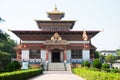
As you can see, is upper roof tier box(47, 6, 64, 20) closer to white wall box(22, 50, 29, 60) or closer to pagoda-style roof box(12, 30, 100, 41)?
pagoda-style roof box(12, 30, 100, 41)

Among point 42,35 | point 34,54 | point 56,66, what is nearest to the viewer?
point 56,66

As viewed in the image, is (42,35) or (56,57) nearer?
(42,35)

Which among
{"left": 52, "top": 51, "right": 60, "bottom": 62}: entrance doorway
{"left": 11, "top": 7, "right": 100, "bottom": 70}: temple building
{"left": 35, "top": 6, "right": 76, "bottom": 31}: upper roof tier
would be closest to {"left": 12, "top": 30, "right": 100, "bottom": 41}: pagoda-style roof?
{"left": 11, "top": 7, "right": 100, "bottom": 70}: temple building

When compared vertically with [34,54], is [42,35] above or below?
above

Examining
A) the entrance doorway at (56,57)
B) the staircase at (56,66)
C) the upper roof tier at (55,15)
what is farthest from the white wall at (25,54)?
the upper roof tier at (55,15)

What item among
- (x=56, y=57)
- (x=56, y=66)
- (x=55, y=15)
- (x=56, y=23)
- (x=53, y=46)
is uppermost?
(x=55, y=15)

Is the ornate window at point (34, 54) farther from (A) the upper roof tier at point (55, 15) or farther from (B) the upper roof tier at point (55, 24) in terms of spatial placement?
(A) the upper roof tier at point (55, 15)

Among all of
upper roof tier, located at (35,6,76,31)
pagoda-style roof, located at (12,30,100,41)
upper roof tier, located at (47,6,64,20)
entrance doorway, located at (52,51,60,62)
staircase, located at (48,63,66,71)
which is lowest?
staircase, located at (48,63,66,71)

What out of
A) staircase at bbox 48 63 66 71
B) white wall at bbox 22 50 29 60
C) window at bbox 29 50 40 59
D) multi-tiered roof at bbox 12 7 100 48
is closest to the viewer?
staircase at bbox 48 63 66 71

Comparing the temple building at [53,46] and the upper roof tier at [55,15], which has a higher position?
the upper roof tier at [55,15]

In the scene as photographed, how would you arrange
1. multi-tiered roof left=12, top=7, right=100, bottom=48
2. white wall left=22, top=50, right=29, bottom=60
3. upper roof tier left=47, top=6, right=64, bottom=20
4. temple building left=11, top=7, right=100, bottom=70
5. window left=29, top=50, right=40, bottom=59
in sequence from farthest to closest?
upper roof tier left=47, top=6, right=64, bottom=20, multi-tiered roof left=12, top=7, right=100, bottom=48, window left=29, top=50, right=40, bottom=59, white wall left=22, top=50, right=29, bottom=60, temple building left=11, top=7, right=100, bottom=70

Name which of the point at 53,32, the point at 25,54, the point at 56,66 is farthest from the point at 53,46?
the point at 25,54

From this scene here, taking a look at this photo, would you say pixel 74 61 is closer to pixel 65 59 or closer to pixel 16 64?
pixel 65 59

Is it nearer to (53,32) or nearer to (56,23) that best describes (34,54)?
(53,32)
